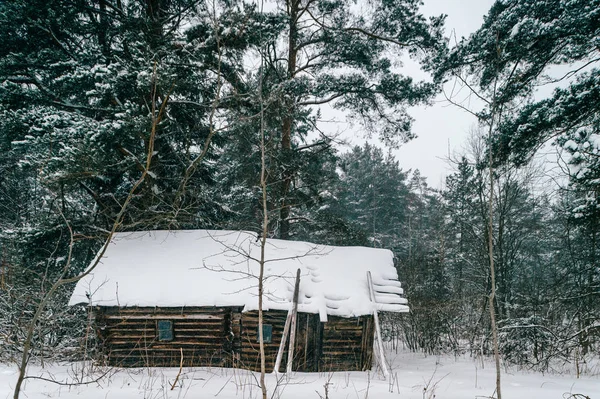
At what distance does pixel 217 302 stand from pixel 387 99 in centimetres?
1042

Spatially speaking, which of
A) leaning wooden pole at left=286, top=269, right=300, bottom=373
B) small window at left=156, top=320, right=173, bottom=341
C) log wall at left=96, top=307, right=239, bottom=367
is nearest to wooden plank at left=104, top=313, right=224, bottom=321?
log wall at left=96, top=307, right=239, bottom=367

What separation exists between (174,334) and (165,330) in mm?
345

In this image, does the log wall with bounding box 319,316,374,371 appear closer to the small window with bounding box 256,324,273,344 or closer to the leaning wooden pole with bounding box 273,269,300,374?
the leaning wooden pole with bounding box 273,269,300,374

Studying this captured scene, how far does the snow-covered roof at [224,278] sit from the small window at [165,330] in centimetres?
99

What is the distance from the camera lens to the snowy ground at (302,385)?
7.02 meters

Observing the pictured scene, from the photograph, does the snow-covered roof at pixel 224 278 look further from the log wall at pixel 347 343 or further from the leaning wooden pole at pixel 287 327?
the log wall at pixel 347 343

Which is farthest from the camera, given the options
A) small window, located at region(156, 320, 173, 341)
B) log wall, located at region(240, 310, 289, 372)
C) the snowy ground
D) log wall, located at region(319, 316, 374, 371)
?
small window, located at region(156, 320, 173, 341)

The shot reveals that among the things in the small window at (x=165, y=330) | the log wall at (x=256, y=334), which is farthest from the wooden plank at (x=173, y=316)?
the log wall at (x=256, y=334)

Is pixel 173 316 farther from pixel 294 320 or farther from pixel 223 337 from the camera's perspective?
pixel 294 320

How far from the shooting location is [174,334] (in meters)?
11.0

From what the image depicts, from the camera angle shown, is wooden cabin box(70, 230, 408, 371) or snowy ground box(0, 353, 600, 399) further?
wooden cabin box(70, 230, 408, 371)

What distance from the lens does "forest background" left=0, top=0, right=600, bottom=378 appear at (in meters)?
8.59

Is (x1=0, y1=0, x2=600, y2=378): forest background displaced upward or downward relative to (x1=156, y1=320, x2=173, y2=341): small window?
upward

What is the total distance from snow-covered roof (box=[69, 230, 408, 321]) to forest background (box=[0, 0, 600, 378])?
111 centimetres
